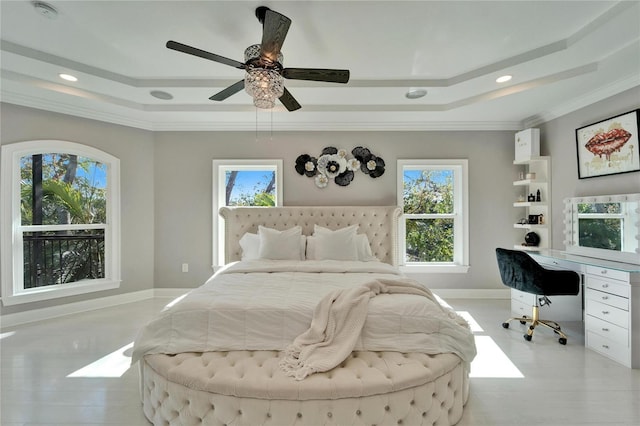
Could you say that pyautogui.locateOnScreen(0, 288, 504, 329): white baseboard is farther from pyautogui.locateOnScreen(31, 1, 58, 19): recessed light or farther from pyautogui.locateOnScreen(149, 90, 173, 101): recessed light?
pyautogui.locateOnScreen(31, 1, 58, 19): recessed light

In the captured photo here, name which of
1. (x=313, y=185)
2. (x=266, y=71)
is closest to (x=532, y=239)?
(x=313, y=185)

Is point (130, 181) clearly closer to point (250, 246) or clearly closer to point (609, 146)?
point (250, 246)

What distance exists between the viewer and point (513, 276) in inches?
121

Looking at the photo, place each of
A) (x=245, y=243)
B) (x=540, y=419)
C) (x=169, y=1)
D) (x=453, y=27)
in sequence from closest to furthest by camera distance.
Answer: (x=540, y=419)
(x=169, y=1)
(x=453, y=27)
(x=245, y=243)

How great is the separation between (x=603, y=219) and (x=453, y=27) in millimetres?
2585

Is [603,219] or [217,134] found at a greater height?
[217,134]

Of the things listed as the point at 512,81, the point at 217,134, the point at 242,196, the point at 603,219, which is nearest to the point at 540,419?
the point at 603,219

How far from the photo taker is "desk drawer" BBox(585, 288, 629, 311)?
2426 millimetres

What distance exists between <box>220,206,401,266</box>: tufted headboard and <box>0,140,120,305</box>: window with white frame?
1587 mm

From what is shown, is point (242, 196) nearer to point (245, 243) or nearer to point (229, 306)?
point (245, 243)

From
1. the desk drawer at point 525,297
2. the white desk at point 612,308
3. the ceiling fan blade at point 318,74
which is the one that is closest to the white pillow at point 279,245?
the ceiling fan blade at point 318,74

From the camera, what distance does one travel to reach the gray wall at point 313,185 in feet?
13.8

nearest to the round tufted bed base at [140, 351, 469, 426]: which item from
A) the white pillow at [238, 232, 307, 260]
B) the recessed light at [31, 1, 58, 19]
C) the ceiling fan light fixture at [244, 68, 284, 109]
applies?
the ceiling fan light fixture at [244, 68, 284, 109]

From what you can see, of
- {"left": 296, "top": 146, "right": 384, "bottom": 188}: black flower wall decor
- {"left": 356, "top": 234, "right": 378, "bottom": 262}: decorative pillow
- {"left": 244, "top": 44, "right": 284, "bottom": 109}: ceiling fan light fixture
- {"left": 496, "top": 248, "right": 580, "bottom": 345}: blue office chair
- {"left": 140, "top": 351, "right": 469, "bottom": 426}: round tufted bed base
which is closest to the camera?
{"left": 140, "top": 351, "right": 469, "bottom": 426}: round tufted bed base
